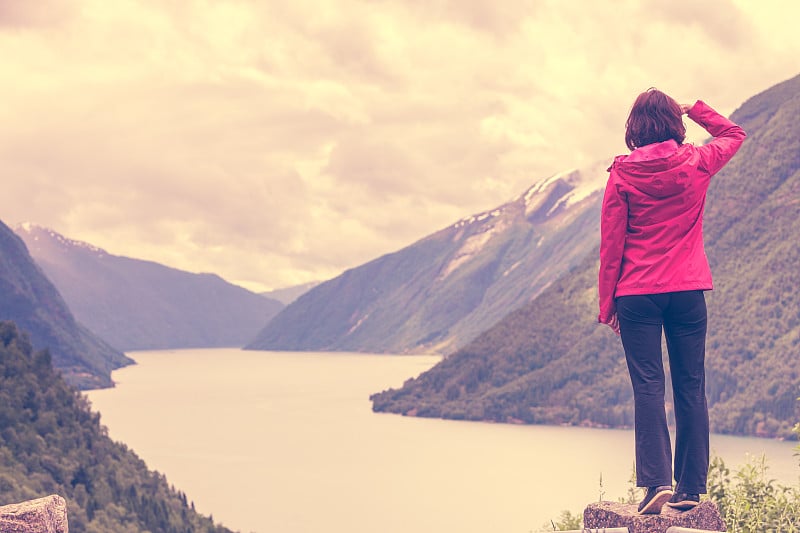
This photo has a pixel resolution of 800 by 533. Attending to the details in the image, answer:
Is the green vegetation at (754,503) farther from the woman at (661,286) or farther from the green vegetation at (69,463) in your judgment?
the green vegetation at (69,463)

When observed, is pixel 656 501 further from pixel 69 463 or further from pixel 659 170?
pixel 69 463

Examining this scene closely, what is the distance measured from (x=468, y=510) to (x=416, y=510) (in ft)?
24.9

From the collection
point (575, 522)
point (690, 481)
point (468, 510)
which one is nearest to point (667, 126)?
point (690, 481)

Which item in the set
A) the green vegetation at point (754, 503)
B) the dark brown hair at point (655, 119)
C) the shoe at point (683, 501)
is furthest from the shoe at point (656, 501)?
the dark brown hair at point (655, 119)

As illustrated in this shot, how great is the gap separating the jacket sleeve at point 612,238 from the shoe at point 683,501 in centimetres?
192

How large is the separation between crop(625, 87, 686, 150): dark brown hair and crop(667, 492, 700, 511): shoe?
3.43 m

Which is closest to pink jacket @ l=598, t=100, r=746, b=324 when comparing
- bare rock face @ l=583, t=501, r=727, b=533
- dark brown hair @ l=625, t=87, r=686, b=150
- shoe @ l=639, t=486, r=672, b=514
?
dark brown hair @ l=625, t=87, r=686, b=150

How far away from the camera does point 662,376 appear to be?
10.6 m

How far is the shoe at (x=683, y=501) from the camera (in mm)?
10258

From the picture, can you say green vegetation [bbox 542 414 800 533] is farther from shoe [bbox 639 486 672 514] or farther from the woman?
the woman

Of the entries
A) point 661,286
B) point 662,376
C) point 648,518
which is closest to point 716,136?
point 661,286

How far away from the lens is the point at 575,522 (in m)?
16.7

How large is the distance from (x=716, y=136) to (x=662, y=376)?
8.25 feet

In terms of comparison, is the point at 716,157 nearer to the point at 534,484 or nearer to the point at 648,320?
A: the point at 648,320
